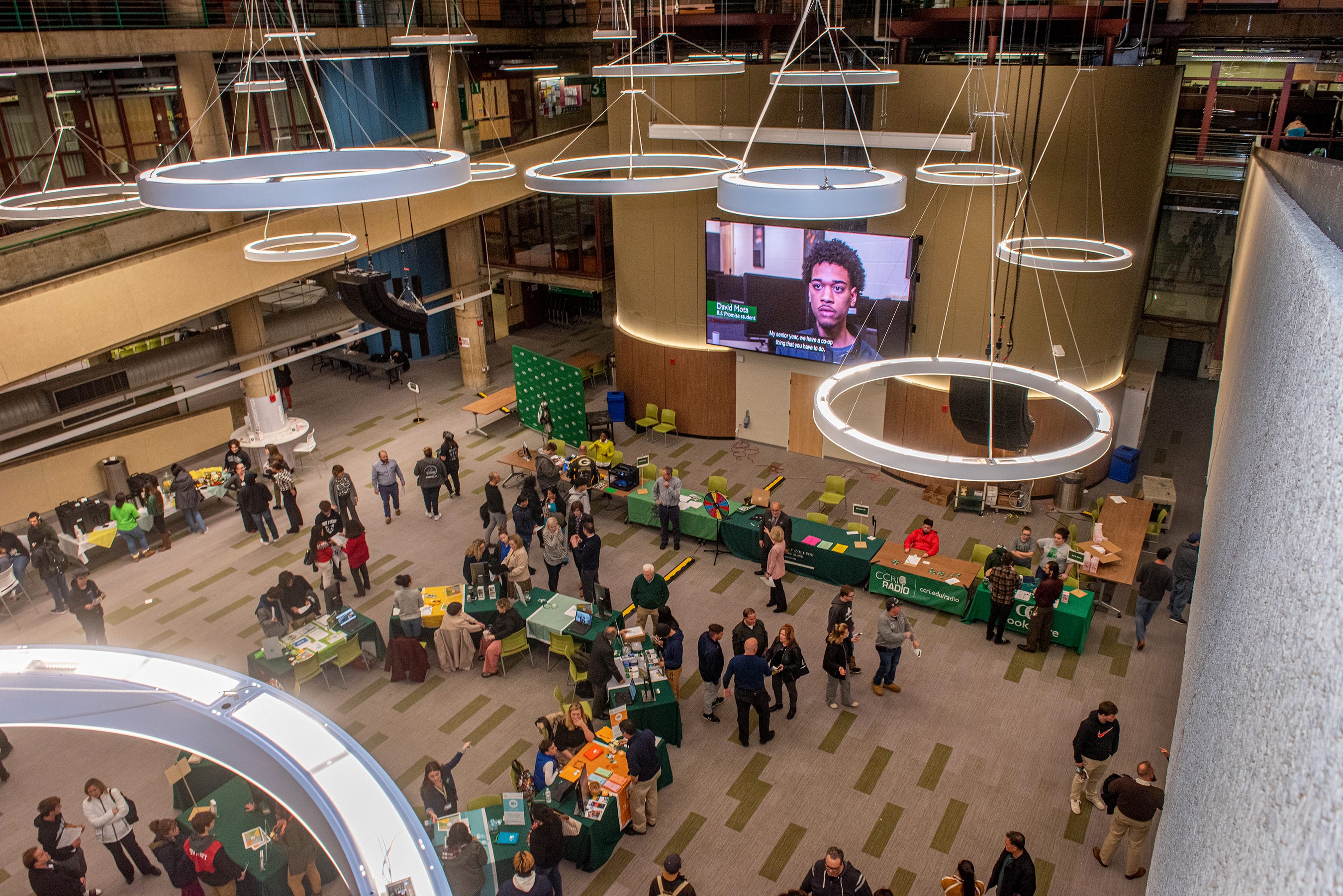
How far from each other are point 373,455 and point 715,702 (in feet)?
31.8

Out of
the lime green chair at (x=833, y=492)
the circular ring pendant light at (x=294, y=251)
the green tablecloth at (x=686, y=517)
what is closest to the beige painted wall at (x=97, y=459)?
the circular ring pendant light at (x=294, y=251)

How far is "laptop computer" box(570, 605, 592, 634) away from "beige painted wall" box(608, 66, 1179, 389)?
6245 millimetres

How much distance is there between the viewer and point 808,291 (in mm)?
15000

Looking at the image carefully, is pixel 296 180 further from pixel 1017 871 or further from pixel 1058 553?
pixel 1058 553

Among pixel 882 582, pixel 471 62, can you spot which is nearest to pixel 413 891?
pixel 882 582

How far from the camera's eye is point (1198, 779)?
2.34 m

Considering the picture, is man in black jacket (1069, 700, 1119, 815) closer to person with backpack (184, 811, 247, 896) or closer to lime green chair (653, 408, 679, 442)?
person with backpack (184, 811, 247, 896)

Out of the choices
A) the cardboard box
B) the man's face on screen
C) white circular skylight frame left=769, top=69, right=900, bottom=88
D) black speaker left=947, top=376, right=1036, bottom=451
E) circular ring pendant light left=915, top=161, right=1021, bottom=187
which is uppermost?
white circular skylight frame left=769, top=69, right=900, bottom=88

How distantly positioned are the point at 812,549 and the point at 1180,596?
4615 millimetres

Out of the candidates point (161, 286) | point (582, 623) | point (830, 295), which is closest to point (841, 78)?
point (830, 295)

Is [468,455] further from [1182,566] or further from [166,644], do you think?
[1182,566]

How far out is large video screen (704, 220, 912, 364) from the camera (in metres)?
14.3

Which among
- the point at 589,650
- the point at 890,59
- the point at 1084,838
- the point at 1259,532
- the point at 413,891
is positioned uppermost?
the point at 890,59

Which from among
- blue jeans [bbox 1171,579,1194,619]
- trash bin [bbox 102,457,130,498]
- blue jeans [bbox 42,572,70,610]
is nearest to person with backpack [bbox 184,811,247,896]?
blue jeans [bbox 42,572,70,610]
